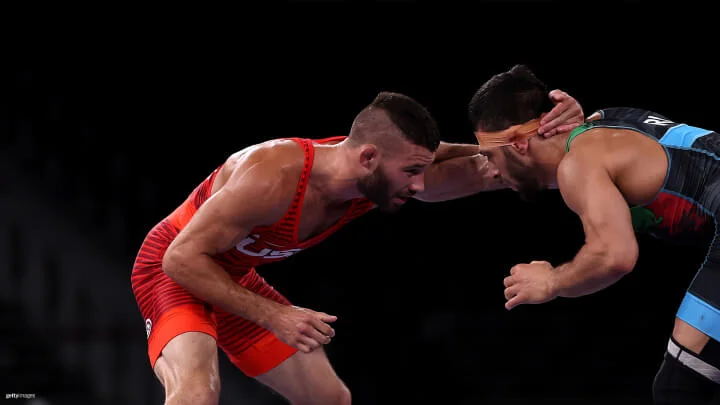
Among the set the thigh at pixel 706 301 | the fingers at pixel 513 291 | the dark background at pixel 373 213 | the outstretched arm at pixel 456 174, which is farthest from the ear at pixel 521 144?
the dark background at pixel 373 213

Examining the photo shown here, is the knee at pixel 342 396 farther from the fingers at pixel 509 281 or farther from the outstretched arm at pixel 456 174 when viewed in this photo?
the fingers at pixel 509 281

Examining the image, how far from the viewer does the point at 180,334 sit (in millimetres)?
2883

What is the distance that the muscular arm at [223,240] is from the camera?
2.78m

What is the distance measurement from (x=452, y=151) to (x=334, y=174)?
613 mm

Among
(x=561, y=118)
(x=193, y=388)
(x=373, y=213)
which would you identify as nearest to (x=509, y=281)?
(x=561, y=118)

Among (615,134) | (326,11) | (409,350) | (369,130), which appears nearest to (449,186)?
(369,130)

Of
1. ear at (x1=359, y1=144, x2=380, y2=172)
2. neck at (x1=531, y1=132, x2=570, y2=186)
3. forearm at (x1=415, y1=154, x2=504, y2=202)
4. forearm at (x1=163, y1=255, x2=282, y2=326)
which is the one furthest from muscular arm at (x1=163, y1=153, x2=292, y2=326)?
neck at (x1=531, y1=132, x2=570, y2=186)

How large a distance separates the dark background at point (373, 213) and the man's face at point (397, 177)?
4.04m

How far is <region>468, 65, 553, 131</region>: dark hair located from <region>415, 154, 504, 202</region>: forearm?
0.50 metres

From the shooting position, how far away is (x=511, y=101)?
2.79 meters

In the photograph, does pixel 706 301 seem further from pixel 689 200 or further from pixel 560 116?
pixel 560 116

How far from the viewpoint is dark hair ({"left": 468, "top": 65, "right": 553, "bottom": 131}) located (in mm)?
2781

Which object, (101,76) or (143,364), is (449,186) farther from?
(101,76)

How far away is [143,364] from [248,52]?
3.46 m
